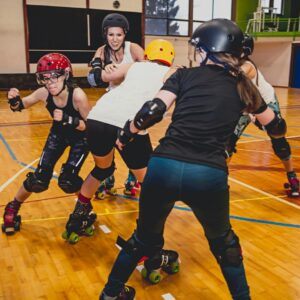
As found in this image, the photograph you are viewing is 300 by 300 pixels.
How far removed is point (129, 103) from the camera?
102 inches

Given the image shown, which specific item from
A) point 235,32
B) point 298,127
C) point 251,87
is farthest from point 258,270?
point 298,127

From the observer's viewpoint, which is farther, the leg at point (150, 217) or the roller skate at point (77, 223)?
the roller skate at point (77, 223)

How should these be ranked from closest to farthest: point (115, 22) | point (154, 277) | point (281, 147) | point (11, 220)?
point (154, 277) < point (11, 220) < point (115, 22) < point (281, 147)

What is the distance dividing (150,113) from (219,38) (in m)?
0.48

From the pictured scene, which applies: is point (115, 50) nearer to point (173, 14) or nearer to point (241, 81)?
point (241, 81)

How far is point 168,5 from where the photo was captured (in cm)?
1992

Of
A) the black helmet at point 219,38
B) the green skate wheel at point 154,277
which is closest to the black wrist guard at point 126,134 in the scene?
the black helmet at point 219,38

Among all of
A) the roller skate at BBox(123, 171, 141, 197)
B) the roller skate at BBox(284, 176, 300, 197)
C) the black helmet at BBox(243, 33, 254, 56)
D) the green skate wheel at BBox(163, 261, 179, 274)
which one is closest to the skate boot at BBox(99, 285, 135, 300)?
the green skate wheel at BBox(163, 261, 179, 274)

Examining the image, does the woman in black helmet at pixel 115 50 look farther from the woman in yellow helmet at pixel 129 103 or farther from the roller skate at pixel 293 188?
the roller skate at pixel 293 188

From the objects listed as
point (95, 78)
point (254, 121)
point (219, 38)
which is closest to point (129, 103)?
point (95, 78)

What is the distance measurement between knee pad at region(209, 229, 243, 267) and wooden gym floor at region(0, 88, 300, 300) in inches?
24.3

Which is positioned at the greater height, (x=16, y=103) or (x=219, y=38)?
(x=219, y=38)

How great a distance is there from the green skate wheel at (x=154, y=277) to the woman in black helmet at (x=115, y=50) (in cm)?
168

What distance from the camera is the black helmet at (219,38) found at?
187 cm
